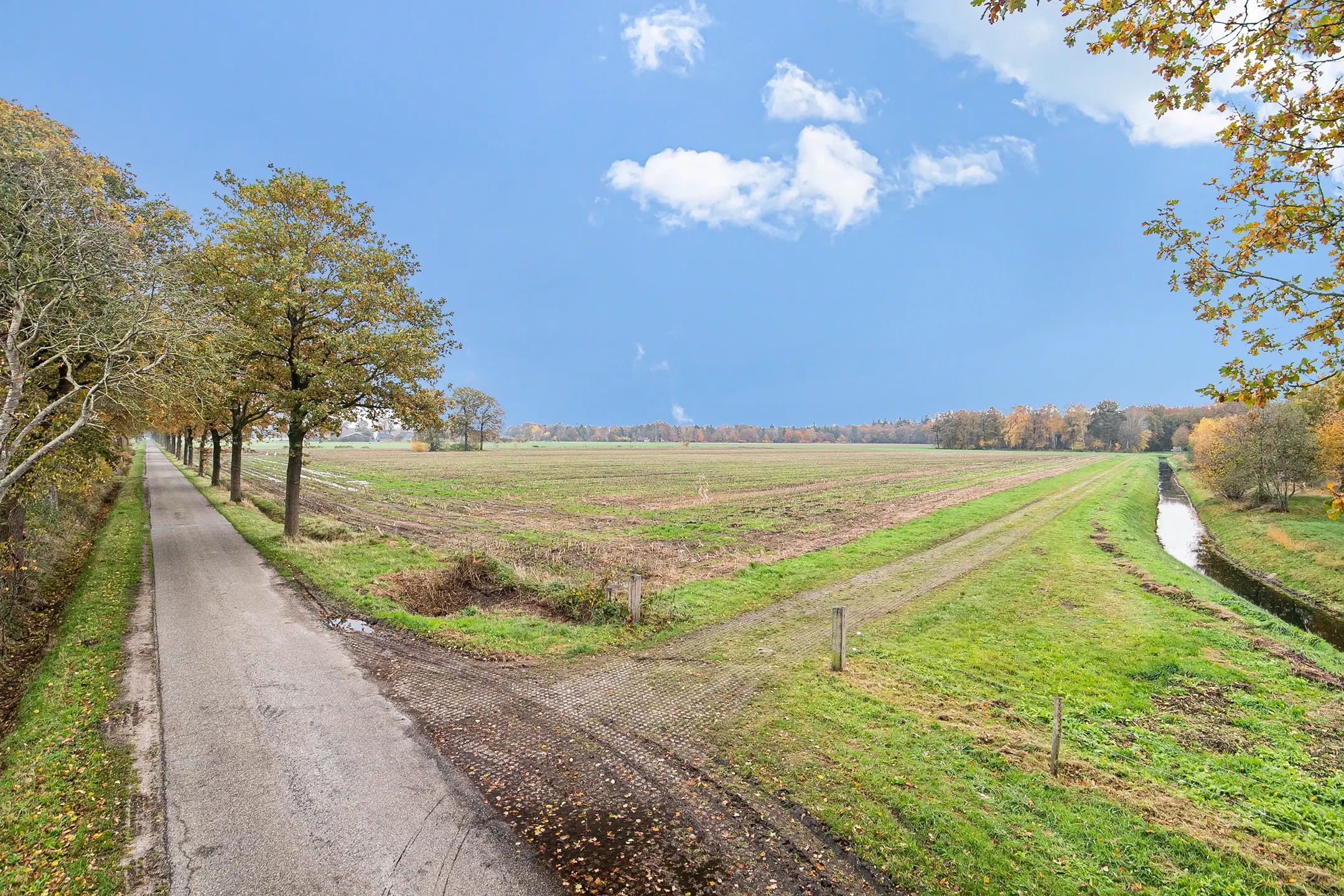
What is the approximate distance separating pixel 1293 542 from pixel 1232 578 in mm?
6311

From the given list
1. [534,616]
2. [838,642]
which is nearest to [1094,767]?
[838,642]

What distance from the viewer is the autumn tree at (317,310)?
16.3m

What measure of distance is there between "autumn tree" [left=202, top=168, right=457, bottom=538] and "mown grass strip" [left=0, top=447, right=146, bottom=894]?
8267 mm

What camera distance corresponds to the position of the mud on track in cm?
526

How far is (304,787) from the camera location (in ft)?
20.5

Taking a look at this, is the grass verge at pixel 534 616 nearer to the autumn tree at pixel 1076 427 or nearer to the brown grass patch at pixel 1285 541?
the brown grass patch at pixel 1285 541

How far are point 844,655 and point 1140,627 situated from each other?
8452 millimetres

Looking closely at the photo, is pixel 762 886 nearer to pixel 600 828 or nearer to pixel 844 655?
pixel 600 828

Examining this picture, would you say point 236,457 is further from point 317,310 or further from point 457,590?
point 457,590

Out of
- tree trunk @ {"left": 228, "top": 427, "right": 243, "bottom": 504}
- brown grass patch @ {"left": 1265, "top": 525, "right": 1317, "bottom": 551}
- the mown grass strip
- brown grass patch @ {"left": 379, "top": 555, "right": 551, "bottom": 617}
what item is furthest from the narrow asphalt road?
brown grass patch @ {"left": 1265, "top": 525, "right": 1317, "bottom": 551}

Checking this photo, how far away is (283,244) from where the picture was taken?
17.2 meters

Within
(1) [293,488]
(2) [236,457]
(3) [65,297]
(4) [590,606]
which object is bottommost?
(4) [590,606]

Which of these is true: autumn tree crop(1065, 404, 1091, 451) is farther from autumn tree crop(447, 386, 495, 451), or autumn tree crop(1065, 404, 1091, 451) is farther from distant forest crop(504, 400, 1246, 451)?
autumn tree crop(447, 386, 495, 451)

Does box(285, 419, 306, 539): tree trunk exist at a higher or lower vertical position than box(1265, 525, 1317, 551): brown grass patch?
higher
